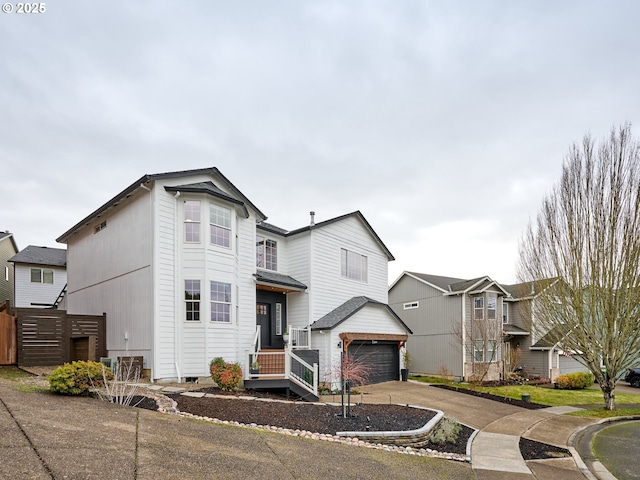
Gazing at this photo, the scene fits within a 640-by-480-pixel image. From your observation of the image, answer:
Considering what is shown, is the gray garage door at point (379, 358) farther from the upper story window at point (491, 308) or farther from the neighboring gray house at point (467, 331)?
the upper story window at point (491, 308)

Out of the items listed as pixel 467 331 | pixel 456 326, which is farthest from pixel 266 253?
pixel 467 331

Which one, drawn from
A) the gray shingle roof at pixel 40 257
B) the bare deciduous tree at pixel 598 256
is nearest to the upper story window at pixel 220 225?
the bare deciduous tree at pixel 598 256

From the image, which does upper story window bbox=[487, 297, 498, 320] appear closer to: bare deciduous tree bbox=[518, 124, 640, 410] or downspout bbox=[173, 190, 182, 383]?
bare deciduous tree bbox=[518, 124, 640, 410]

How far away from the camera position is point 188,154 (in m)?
20.4

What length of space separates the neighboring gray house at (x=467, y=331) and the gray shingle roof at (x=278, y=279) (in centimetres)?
1107

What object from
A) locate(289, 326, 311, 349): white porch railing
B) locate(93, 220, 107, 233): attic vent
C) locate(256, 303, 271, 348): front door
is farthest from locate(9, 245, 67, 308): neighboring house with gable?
locate(289, 326, 311, 349): white porch railing

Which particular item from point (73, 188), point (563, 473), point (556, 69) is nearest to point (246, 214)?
point (73, 188)

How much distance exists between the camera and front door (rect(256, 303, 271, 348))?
1952 cm

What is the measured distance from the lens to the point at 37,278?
29141 mm

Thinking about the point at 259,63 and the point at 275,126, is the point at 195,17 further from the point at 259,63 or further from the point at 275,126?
the point at 275,126

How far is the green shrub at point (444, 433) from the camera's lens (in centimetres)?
1008

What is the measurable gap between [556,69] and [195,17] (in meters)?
11.3

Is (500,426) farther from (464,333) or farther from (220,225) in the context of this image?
(464,333)

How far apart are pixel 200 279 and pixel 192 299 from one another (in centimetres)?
76
